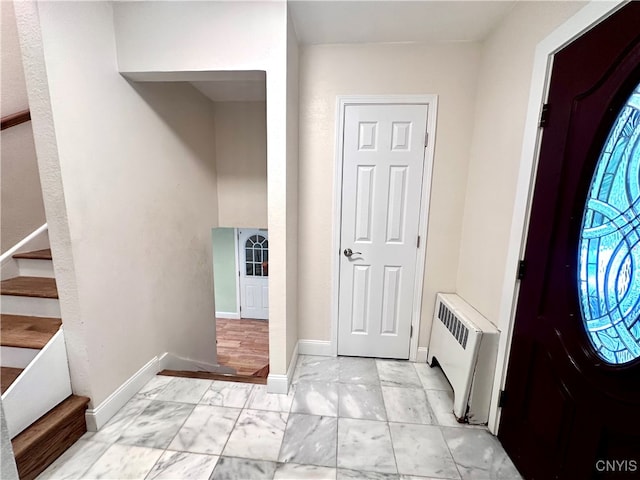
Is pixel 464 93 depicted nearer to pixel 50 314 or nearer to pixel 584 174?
pixel 584 174

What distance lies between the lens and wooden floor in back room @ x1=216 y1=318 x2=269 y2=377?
14.1ft

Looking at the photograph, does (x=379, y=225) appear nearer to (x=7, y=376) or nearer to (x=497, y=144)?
(x=497, y=144)

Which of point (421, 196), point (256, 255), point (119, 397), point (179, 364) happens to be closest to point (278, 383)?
point (119, 397)

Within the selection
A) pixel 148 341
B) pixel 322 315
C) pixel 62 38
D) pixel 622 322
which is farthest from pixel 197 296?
pixel 622 322

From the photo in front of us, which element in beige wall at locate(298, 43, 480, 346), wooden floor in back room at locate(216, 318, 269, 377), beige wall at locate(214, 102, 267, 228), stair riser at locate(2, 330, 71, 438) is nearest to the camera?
stair riser at locate(2, 330, 71, 438)

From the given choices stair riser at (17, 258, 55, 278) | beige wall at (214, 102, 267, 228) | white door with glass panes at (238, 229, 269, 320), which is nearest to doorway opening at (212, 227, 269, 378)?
white door with glass panes at (238, 229, 269, 320)

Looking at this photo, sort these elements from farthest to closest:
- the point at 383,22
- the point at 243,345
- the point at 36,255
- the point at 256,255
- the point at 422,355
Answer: the point at 256,255 → the point at 243,345 → the point at 422,355 → the point at 36,255 → the point at 383,22

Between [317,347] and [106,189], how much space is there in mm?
1963

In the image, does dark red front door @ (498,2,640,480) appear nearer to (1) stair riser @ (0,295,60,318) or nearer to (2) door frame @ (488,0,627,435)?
(2) door frame @ (488,0,627,435)

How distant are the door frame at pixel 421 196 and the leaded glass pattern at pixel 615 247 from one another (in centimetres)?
110

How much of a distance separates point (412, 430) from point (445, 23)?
2.62 meters

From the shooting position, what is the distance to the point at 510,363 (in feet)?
5.05

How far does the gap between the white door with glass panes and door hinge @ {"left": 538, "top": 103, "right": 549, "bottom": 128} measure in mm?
5101

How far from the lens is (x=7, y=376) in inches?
56.1
